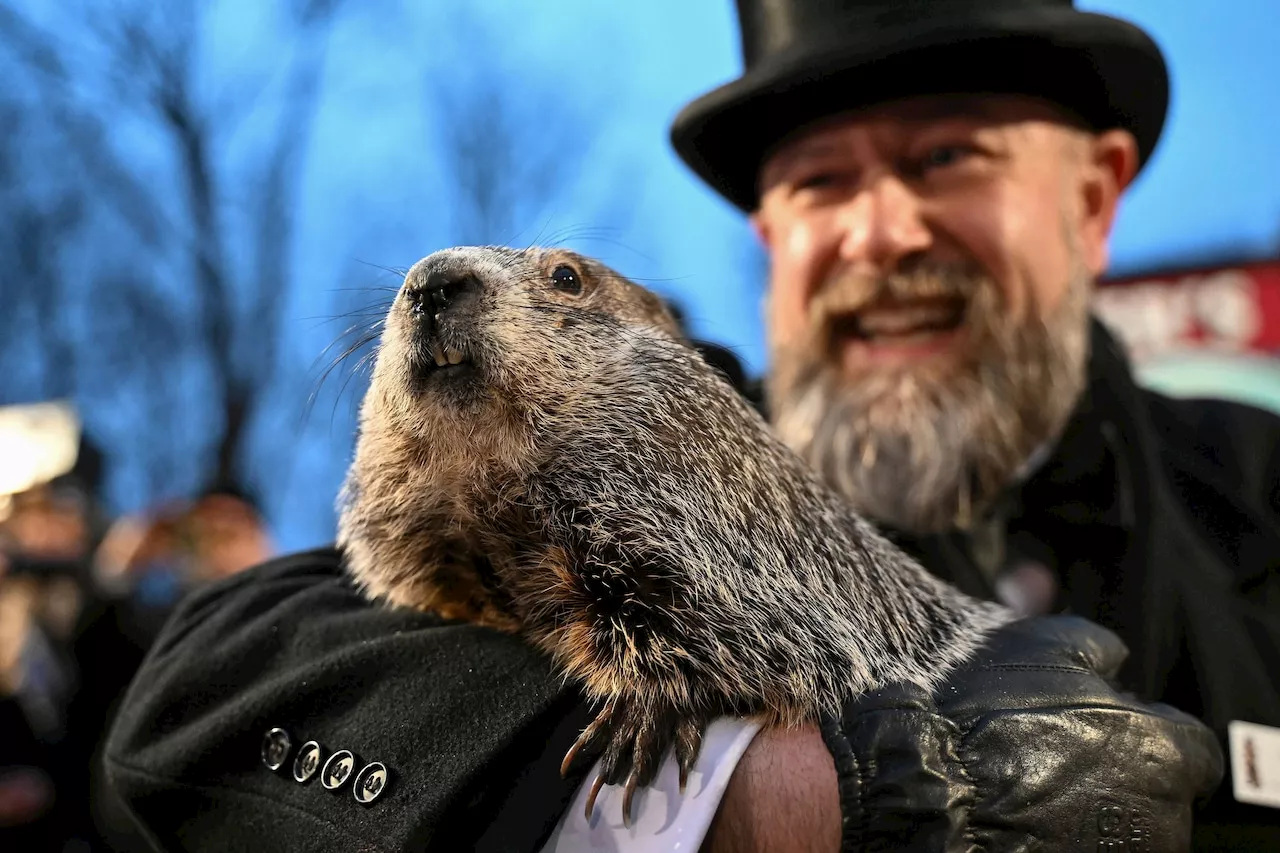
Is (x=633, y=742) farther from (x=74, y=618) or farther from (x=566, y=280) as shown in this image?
(x=74, y=618)

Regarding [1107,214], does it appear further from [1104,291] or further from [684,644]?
[1104,291]

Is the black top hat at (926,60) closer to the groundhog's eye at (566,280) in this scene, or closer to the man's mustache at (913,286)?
the man's mustache at (913,286)

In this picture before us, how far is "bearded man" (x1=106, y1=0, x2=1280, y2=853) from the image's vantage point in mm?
1146

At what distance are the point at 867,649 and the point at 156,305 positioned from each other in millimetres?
2920

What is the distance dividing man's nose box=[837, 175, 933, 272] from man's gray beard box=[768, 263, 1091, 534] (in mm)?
217

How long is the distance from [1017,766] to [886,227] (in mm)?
1386

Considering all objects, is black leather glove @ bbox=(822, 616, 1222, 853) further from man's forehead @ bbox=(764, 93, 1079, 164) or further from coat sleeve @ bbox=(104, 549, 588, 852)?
man's forehead @ bbox=(764, 93, 1079, 164)

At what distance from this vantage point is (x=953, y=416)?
2.18m

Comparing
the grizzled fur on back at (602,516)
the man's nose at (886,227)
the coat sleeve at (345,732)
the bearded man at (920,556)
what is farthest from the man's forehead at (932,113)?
the coat sleeve at (345,732)

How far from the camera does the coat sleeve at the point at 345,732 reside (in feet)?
3.76

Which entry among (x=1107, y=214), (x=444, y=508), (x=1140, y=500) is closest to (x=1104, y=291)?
(x=1107, y=214)

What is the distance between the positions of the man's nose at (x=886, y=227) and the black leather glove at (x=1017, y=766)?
1.18m

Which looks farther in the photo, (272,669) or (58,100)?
(58,100)

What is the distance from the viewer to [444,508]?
1303 millimetres
